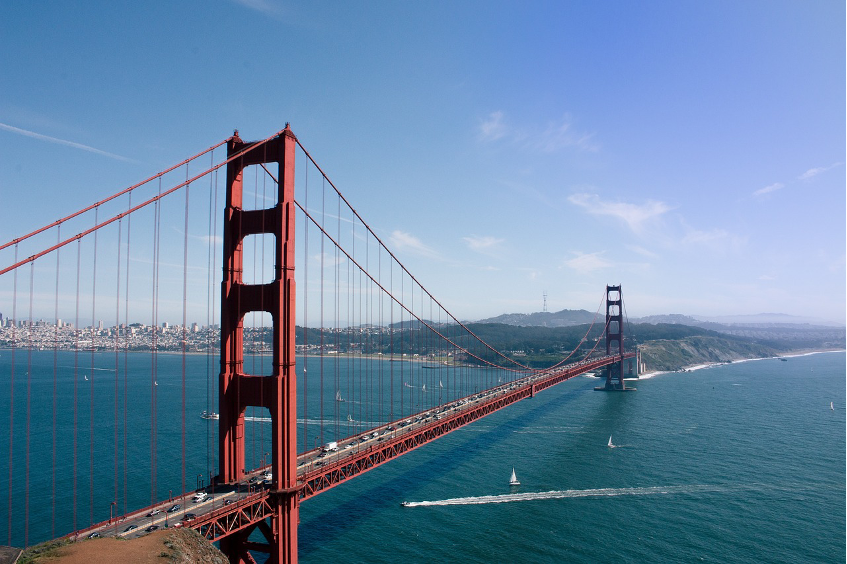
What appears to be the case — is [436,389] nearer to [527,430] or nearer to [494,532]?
[527,430]

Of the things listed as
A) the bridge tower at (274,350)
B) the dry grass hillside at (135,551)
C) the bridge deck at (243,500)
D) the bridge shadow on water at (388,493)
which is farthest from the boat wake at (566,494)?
the dry grass hillside at (135,551)

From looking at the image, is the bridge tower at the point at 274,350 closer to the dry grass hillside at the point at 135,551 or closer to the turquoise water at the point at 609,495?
the dry grass hillside at the point at 135,551

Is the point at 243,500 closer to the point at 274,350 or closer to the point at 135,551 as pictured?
the point at 135,551

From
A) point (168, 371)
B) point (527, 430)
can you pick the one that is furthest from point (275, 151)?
point (168, 371)

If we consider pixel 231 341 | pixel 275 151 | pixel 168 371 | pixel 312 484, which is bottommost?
pixel 168 371

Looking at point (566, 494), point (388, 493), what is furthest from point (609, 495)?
point (388, 493)
